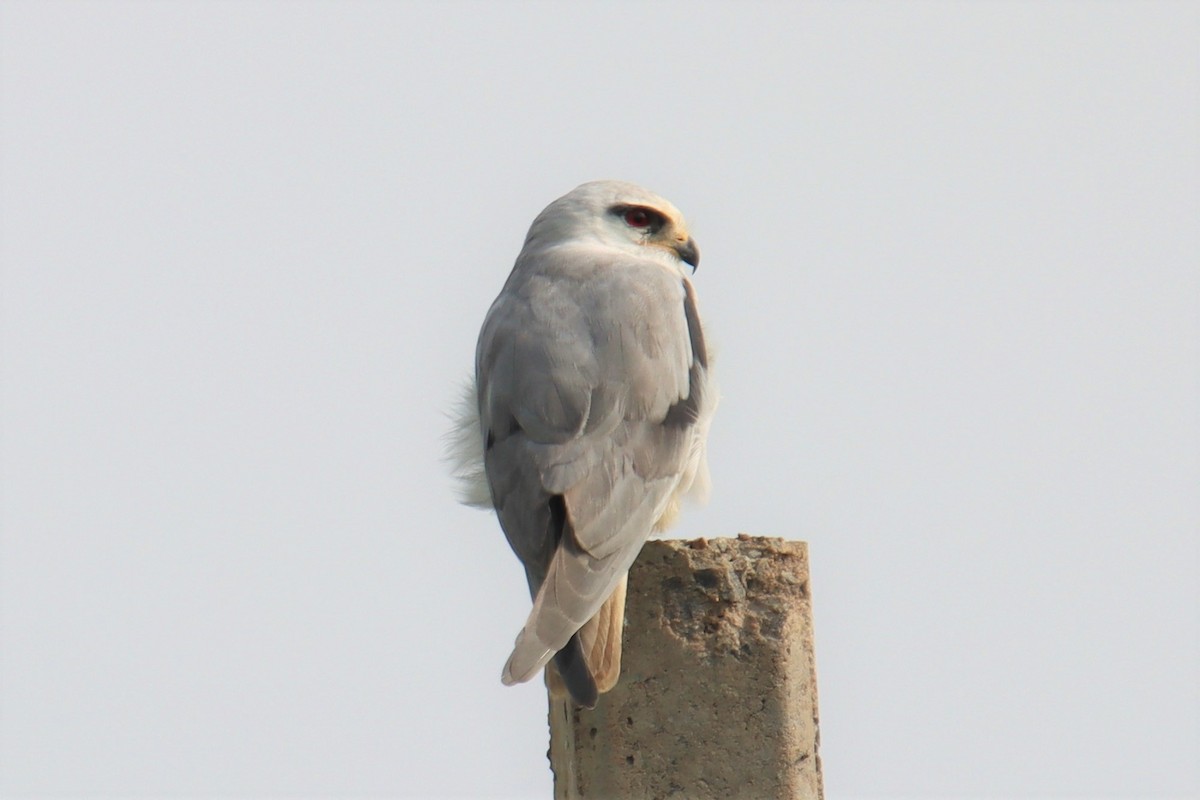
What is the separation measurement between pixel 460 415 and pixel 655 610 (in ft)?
6.09

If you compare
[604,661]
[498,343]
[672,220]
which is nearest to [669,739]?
[604,661]

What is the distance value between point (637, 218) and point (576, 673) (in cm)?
299

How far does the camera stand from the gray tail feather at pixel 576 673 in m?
5.36

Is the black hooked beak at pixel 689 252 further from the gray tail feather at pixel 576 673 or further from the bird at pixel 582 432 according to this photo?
the gray tail feather at pixel 576 673

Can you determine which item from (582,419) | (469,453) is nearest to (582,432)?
(582,419)

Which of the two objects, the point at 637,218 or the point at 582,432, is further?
the point at 637,218

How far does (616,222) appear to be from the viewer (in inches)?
303

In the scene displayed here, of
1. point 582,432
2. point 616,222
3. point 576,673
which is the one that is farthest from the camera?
point 616,222

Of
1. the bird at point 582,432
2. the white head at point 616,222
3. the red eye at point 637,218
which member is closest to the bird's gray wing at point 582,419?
the bird at point 582,432

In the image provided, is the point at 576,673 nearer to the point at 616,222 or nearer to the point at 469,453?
the point at 469,453

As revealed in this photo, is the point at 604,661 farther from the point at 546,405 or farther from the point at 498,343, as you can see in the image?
the point at 498,343

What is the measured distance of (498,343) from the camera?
668cm

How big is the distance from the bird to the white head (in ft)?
0.53

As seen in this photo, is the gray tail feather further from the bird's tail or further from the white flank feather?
the white flank feather
